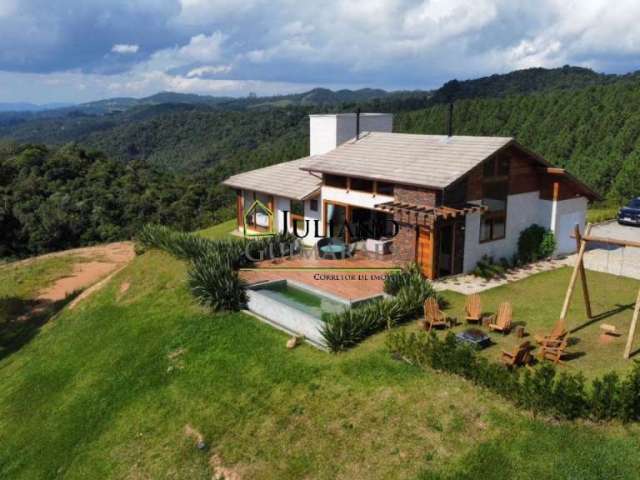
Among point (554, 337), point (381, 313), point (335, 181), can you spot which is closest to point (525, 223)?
point (335, 181)

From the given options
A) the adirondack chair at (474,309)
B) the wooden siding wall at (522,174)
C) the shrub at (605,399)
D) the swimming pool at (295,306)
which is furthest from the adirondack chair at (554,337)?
the wooden siding wall at (522,174)

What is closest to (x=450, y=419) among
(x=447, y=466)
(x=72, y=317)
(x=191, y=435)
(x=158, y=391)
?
(x=447, y=466)

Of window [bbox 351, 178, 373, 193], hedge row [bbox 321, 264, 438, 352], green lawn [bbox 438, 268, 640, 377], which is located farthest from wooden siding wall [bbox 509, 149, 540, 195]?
hedge row [bbox 321, 264, 438, 352]

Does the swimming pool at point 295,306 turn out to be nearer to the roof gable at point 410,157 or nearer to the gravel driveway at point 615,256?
the roof gable at point 410,157

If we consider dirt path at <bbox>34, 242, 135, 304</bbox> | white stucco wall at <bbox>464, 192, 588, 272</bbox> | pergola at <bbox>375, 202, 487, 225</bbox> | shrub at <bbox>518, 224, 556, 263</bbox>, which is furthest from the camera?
dirt path at <bbox>34, 242, 135, 304</bbox>

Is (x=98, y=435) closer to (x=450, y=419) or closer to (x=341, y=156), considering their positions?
(x=450, y=419)

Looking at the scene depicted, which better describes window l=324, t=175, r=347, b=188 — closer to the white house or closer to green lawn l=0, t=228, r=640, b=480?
the white house
